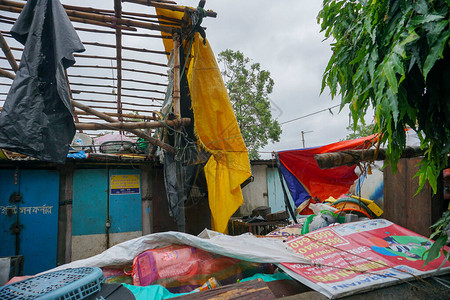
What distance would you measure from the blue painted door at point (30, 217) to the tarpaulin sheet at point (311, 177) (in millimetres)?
5737

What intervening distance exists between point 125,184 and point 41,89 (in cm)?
401

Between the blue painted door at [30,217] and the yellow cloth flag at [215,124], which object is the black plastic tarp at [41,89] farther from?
the blue painted door at [30,217]

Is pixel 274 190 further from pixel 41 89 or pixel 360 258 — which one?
pixel 41 89

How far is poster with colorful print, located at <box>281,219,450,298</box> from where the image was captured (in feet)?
6.74

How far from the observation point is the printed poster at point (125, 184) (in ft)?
21.4

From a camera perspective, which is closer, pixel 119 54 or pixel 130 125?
pixel 130 125

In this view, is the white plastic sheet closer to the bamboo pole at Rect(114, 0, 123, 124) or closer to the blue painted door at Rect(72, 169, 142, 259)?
the bamboo pole at Rect(114, 0, 123, 124)

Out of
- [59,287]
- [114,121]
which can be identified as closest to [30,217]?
[114,121]

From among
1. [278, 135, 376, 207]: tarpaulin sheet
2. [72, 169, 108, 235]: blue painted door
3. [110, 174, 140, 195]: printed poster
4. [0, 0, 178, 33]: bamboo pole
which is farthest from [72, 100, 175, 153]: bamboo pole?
[278, 135, 376, 207]: tarpaulin sheet

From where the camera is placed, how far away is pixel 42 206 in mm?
5879

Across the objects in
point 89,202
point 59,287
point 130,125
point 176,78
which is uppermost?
point 176,78

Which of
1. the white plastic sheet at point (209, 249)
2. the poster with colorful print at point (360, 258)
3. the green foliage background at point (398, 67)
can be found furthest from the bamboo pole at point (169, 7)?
the poster with colorful print at point (360, 258)

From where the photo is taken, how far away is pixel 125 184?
262 inches

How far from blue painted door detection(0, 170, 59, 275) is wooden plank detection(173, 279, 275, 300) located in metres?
5.62
